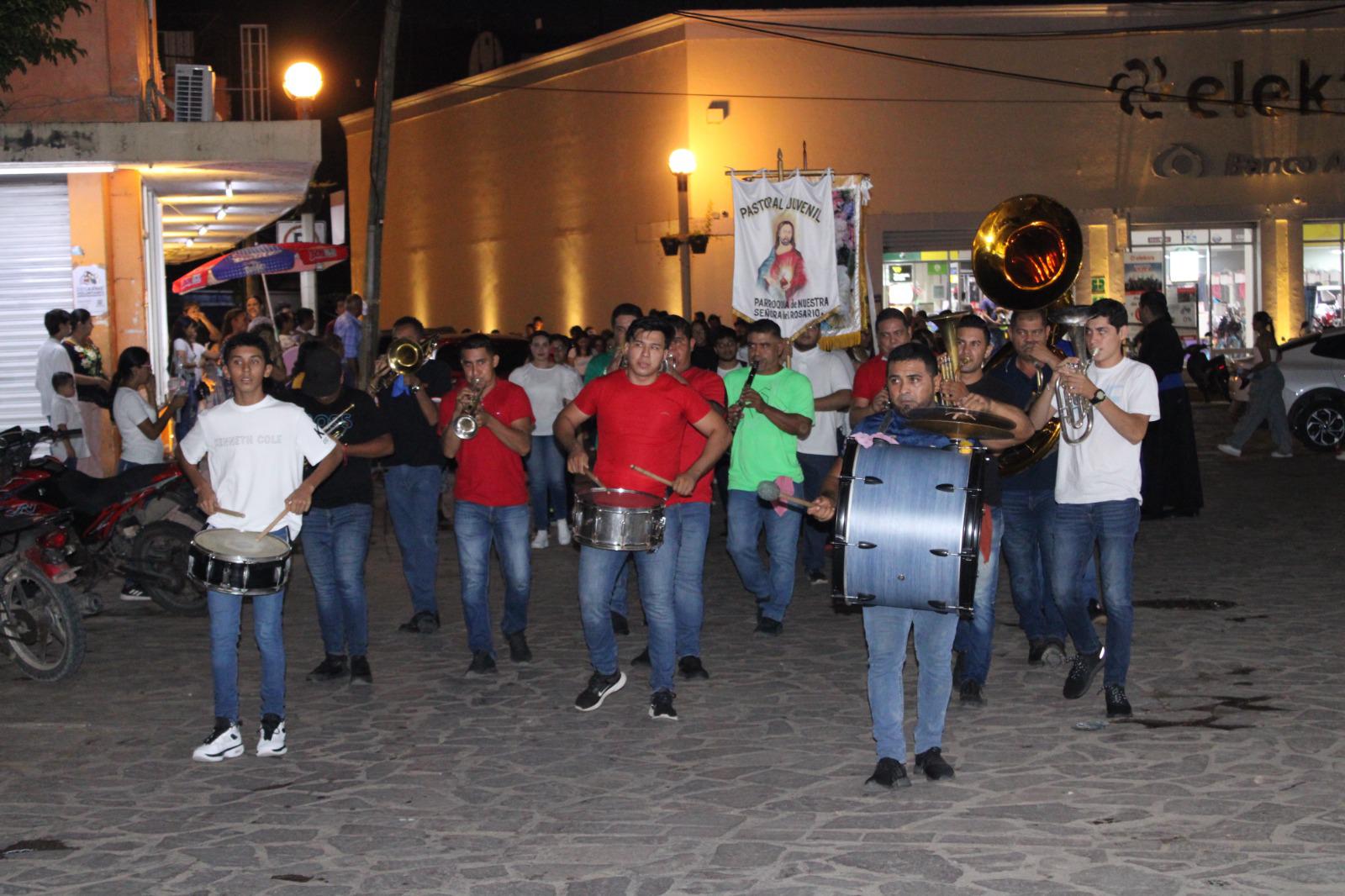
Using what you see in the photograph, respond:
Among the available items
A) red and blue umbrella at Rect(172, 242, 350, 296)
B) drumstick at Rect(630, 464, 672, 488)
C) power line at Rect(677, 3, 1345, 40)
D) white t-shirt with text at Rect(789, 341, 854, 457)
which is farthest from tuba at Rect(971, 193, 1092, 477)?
power line at Rect(677, 3, 1345, 40)

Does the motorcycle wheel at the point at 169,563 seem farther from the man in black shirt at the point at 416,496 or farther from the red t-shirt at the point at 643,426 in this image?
the red t-shirt at the point at 643,426

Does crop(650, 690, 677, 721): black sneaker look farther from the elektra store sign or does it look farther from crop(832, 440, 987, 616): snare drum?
the elektra store sign

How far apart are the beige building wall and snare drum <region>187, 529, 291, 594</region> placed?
2273cm

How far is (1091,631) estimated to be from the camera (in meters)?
7.88

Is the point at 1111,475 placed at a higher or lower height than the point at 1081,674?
higher

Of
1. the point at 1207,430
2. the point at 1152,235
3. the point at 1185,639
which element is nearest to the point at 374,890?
the point at 1185,639

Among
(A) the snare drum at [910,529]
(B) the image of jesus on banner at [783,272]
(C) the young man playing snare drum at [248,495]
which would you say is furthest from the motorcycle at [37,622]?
(B) the image of jesus on banner at [783,272]

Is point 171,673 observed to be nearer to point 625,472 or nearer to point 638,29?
point 625,472

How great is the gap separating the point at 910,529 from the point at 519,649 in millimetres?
3518

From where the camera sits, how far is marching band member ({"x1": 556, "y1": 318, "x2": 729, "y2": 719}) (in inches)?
303

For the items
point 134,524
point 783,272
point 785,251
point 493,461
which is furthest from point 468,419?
point 785,251

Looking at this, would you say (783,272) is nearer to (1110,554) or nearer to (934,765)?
(1110,554)

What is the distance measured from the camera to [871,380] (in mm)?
10539

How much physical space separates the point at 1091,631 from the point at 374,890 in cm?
396
